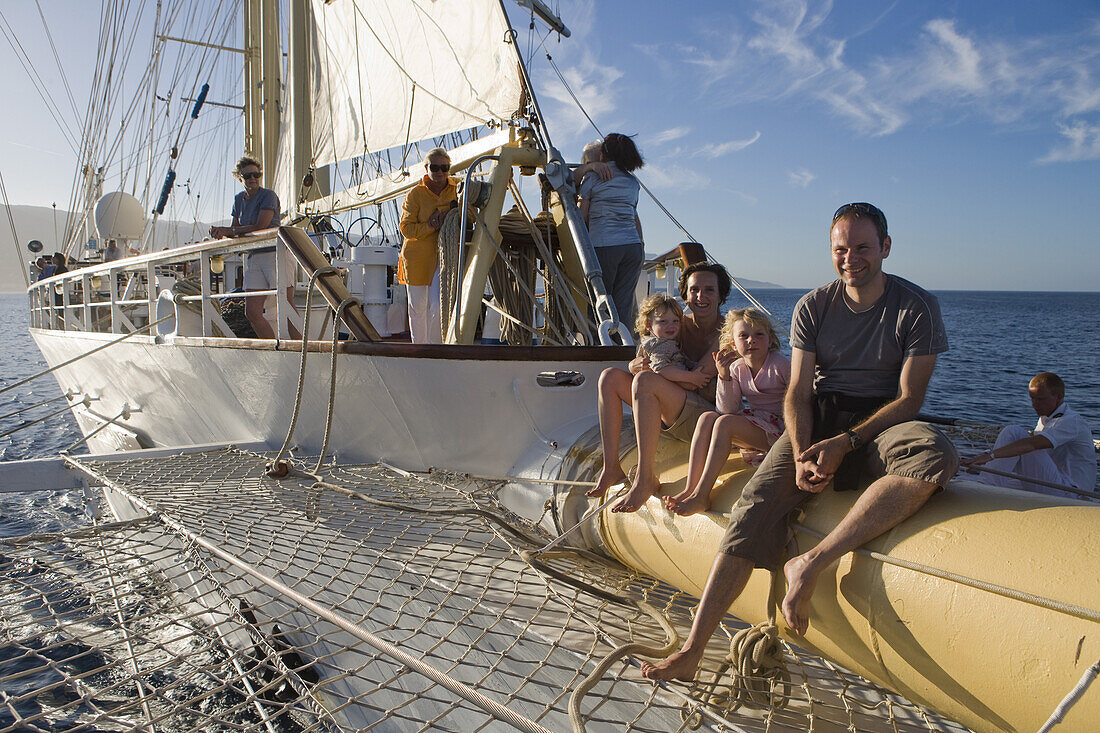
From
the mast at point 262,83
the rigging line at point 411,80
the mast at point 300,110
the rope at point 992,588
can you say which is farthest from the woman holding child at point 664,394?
the mast at point 262,83

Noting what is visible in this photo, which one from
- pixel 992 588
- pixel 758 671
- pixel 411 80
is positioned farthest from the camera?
pixel 411 80

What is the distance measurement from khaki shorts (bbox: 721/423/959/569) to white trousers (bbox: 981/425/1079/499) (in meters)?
2.36

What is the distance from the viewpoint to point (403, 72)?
320 inches

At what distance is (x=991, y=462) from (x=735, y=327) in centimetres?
272

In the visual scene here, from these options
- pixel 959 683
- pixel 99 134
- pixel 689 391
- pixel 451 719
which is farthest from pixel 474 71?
pixel 99 134

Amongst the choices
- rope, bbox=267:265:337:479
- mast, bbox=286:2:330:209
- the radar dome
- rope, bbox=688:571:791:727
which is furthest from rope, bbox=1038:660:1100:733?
the radar dome

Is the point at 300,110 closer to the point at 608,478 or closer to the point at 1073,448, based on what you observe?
the point at 608,478

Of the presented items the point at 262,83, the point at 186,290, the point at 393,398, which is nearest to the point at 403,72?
the point at 186,290

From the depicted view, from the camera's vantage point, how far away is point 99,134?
16.1m

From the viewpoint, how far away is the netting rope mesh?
239 centimetres

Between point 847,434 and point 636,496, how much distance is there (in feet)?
3.40

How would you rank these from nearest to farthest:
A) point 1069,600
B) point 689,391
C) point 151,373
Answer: point 1069,600 < point 689,391 < point 151,373

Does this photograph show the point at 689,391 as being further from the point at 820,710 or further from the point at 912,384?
the point at 820,710

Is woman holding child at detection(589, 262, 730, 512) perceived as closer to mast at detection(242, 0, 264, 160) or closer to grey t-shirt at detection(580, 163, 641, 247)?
grey t-shirt at detection(580, 163, 641, 247)
